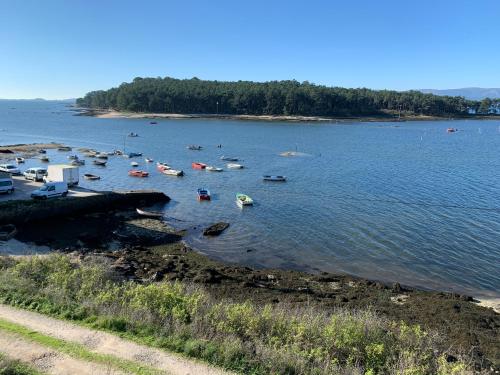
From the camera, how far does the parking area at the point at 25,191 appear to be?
1707 inches

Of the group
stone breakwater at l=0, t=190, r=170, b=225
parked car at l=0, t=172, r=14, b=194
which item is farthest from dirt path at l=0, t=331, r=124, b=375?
parked car at l=0, t=172, r=14, b=194

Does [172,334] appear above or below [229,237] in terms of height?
above

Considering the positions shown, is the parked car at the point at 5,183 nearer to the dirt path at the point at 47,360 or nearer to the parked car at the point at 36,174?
the parked car at the point at 36,174

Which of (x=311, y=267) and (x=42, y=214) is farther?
(x=42, y=214)

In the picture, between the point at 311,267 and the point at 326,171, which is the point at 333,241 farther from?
the point at 326,171

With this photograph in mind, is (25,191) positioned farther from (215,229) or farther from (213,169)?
(213,169)

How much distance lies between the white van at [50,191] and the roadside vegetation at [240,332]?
84.8ft

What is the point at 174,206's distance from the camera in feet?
166

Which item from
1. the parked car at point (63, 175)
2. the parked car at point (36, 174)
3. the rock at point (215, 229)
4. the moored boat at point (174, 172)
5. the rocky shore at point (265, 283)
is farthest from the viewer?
the moored boat at point (174, 172)

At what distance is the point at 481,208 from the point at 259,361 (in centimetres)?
4529

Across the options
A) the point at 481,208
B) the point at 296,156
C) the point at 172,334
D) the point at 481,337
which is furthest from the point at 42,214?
the point at 296,156

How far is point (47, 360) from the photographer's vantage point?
12.7 meters

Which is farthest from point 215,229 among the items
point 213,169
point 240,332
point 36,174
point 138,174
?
point 213,169

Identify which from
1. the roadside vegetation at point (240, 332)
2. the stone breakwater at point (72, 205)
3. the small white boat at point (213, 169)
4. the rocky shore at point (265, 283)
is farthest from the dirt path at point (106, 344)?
the small white boat at point (213, 169)
